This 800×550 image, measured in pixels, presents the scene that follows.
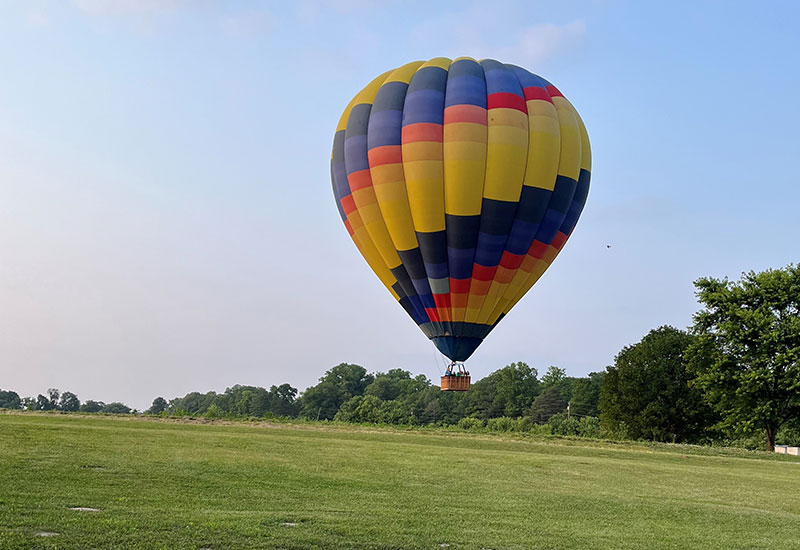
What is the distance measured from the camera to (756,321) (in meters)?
48.6

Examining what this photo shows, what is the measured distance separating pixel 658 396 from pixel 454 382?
35412 mm

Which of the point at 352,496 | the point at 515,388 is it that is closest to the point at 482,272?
the point at 352,496

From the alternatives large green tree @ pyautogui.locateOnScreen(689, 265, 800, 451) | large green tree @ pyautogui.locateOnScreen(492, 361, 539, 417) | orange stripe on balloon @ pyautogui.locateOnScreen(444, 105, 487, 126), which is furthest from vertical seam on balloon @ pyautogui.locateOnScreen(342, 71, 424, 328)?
large green tree @ pyautogui.locateOnScreen(492, 361, 539, 417)

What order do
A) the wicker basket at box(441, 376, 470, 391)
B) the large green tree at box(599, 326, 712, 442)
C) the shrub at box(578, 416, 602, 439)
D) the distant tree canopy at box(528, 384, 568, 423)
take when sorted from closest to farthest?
the wicker basket at box(441, 376, 470, 391) → the large green tree at box(599, 326, 712, 442) → the shrub at box(578, 416, 602, 439) → the distant tree canopy at box(528, 384, 568, 423)

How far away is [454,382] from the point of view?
106 feet

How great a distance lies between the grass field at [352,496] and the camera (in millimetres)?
11727

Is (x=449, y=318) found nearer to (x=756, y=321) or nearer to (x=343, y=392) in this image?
(x=756, y=321)

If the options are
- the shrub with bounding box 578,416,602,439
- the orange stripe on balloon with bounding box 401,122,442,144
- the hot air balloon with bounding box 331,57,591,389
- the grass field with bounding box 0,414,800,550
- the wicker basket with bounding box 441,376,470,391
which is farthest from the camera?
the shrub with bounding box 578,416,602,439

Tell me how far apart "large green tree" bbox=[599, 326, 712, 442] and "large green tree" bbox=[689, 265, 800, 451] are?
30.0 ft

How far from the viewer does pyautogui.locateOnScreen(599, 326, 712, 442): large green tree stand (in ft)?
200

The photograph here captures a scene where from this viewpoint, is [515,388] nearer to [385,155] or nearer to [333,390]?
[333,390]

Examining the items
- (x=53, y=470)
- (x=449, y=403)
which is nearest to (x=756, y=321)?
(x=53, y=470)

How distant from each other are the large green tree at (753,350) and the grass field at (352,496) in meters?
18.5

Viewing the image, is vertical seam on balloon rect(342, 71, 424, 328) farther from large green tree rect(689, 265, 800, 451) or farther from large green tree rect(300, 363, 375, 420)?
large green tree rect(300, 363, 375, 420)
